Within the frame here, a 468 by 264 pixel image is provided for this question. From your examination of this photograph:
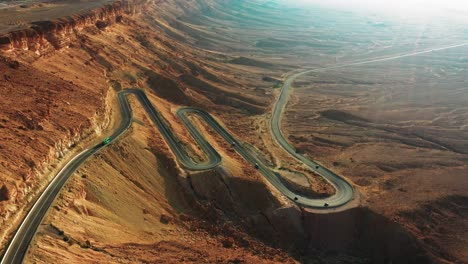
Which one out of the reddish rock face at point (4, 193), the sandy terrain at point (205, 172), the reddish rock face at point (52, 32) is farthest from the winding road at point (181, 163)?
the reddish rock face at point (52, 32)

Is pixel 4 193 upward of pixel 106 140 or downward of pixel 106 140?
downward

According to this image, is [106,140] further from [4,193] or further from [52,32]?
[52,32]

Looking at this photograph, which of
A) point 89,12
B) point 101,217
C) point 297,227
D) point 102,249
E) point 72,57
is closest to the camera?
point 102,249

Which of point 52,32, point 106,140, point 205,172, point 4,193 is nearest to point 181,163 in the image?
point 205,172

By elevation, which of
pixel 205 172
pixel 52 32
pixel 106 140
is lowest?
pixel 205 172

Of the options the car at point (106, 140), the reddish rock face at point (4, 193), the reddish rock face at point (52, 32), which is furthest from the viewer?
the reddish rock face at point (52, 32)

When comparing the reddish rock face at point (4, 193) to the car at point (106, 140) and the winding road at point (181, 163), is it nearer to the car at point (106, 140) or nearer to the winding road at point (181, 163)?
the winding road at point (181, 163)

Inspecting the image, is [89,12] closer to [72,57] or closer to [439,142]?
[72,57]

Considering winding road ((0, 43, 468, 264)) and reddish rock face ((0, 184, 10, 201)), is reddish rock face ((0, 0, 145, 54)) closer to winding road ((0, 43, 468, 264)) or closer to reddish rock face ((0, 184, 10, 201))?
winding road ((0, 43, 468, 264))

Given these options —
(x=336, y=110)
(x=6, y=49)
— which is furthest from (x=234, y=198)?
(x=336, y=110)
